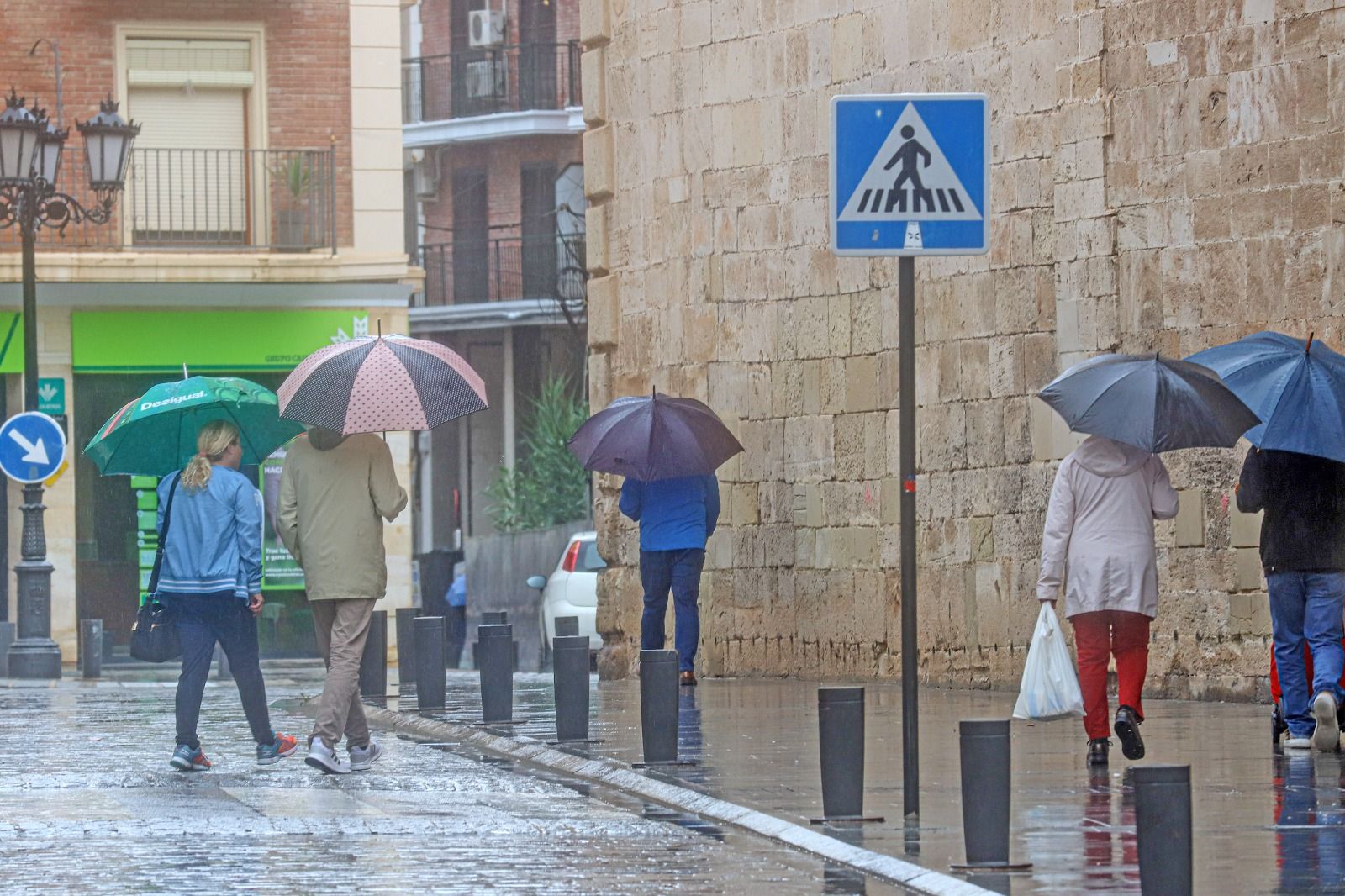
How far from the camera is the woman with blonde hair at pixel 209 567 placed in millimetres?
11633

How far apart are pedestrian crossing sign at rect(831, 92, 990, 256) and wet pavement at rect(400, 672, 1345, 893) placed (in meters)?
2.16

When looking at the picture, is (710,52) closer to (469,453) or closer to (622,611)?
(622,611)

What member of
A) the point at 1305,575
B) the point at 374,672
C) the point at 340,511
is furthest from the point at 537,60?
the point at 1305,575

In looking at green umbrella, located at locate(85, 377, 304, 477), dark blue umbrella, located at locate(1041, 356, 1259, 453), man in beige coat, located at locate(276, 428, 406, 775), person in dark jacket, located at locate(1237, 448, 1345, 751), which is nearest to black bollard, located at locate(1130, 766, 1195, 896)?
dark blue umbrella, located at locate(1041, 356, 1259, 453)

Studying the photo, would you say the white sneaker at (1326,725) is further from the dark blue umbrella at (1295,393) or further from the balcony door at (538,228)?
the balcony door at (538,228)

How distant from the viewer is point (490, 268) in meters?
43.9

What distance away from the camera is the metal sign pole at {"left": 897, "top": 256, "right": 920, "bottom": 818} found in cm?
885

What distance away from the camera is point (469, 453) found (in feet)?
148

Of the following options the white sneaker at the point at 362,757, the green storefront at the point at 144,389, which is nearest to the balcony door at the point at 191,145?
the green storefront at the point at 144,389

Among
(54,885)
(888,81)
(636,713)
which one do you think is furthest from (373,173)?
(54,885)

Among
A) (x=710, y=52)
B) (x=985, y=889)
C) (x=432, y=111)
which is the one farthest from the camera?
(x=432, y=111)

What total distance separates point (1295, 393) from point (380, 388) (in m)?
4.21

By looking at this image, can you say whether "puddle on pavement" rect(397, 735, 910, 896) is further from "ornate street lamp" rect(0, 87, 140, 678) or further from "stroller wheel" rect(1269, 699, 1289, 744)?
"ornate street lamp" rect(0, 87, 140, 678)

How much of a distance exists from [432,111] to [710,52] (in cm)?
2684
